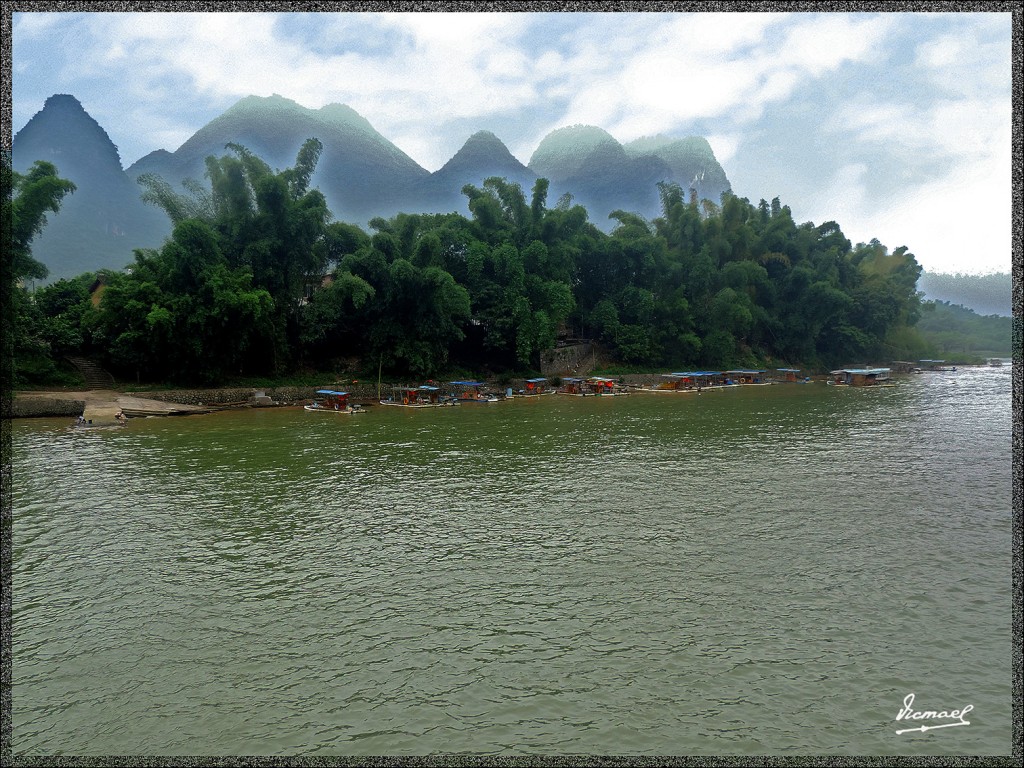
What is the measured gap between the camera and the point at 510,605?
8.12 meters

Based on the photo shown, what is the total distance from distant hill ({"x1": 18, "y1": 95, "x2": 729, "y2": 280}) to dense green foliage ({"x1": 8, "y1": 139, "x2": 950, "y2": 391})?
142ft

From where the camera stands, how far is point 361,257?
32062mm

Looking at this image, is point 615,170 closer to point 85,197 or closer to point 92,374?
point 85,197

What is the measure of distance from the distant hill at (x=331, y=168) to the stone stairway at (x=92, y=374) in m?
41.9

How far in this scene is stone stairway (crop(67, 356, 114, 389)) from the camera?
1120 inches

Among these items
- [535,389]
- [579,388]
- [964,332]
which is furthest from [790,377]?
[964,332]

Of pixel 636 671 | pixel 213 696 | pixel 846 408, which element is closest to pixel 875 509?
pixel 636 671

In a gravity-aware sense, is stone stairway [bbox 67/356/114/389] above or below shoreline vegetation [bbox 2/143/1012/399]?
below

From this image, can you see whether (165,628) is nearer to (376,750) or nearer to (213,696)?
(213,696)

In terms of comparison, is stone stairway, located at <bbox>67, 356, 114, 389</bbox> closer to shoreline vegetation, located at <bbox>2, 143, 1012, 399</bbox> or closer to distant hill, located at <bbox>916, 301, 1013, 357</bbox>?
shoreline vegetation, located at <bbox>2, 143, 1012, 399</bbox>

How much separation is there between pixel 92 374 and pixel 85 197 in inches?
3197

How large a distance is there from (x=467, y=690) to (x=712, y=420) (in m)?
21.0

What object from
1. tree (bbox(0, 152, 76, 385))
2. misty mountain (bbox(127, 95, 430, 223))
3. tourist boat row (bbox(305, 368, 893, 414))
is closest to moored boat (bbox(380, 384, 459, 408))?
tourist boat row (bbox(305, 368, 893, 414))
